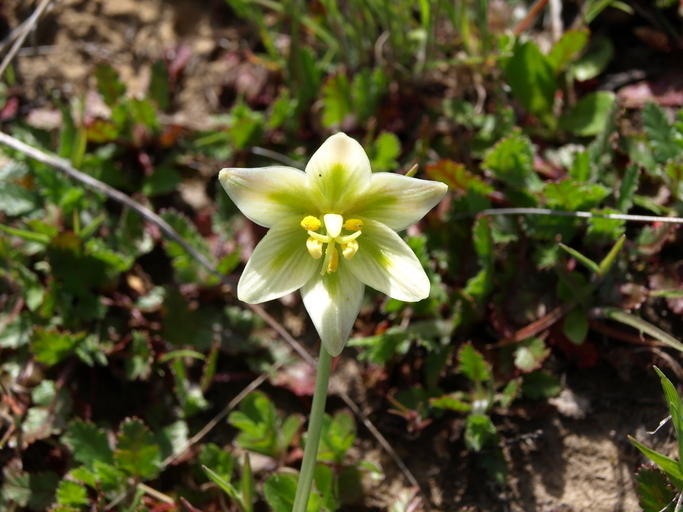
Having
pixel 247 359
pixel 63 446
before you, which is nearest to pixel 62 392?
pixel 63 446

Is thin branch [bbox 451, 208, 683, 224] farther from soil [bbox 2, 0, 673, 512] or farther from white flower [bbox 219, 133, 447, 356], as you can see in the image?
white flower [bbox 219, 133, 447, 356]

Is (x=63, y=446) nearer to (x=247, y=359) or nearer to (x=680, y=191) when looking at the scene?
(x=247, y=359)

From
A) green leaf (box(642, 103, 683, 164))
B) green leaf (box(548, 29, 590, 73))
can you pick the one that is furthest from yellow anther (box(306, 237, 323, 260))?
green leaf (box(548, 29, 590, 73))

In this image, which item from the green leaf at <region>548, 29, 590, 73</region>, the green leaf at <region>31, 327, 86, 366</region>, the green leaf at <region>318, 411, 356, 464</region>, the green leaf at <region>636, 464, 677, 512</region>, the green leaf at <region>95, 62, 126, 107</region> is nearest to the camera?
the green leaf at <region>636, 464, 677, 512</region>

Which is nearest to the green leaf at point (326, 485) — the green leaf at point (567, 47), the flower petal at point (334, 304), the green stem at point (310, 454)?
the green stem at point (310, 454)

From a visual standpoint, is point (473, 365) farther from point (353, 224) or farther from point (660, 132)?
point (660, 132)

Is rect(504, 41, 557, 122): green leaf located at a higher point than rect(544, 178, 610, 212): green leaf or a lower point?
higher
